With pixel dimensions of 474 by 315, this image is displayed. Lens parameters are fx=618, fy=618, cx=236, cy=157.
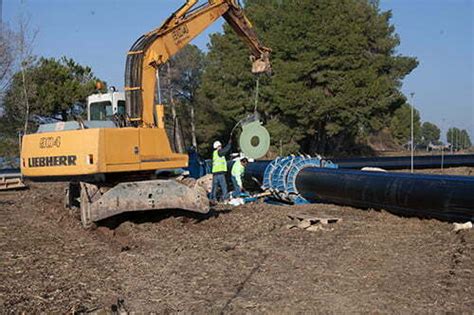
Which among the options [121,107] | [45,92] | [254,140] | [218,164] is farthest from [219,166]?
[45,92]

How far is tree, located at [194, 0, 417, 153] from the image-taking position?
113 ft

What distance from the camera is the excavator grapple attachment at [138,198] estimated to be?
10.2m

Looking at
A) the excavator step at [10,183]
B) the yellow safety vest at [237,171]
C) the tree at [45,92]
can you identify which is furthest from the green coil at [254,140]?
the tree at [45,92]

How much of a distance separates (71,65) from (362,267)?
3100cm

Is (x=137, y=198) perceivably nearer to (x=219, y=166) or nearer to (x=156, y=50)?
(x=156, y=50)

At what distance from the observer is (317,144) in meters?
39.6

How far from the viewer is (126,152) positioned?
1042 cm

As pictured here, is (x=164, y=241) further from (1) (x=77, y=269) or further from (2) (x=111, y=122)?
(2) (x=111, y=122)

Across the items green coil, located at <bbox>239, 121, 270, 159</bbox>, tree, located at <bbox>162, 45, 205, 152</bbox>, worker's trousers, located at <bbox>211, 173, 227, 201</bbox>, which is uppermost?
tree, located at <bbox>162, 45, 205, 152</bbox>

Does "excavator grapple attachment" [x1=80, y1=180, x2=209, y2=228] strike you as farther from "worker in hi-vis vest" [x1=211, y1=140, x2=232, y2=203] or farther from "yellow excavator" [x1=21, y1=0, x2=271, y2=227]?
"worker in hi-vis vest" [x1=211, y1=140, x2=232, y2=203]

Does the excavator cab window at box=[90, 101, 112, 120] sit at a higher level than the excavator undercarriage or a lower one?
higher

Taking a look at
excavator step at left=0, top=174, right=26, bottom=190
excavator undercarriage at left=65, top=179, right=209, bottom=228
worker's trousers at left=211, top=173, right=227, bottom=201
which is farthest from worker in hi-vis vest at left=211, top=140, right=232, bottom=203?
excavator step at left=0, top=174, right=26, bottom=190

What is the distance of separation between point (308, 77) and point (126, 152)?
1030 inches

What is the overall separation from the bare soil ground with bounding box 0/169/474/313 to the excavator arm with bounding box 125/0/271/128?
2037 mm
